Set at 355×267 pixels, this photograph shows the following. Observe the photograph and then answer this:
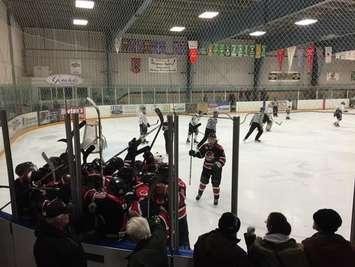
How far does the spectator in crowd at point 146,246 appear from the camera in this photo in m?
1.90

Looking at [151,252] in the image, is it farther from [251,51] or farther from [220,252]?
[251,51]

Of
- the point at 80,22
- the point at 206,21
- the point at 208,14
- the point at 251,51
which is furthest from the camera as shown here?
the point at 251,51

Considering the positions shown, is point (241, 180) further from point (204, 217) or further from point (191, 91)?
point (191, 91)

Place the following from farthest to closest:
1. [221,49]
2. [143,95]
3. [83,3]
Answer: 1. [143,95]
2. [221,49]
3. [83,3]

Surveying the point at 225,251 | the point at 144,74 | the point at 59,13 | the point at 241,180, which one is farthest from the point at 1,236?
the point at 144,74

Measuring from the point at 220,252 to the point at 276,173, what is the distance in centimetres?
526

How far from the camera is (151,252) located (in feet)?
6.36

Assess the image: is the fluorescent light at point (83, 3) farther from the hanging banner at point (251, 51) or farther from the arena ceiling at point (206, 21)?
the hanging banner at point (251, 51)

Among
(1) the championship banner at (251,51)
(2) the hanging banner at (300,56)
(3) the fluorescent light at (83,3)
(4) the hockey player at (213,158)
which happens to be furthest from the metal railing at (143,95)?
(4) the hockey player at (213,158)

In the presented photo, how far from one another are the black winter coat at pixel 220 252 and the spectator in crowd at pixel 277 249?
0.07 meters

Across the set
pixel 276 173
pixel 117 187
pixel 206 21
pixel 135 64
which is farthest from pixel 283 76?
pixel 117 187

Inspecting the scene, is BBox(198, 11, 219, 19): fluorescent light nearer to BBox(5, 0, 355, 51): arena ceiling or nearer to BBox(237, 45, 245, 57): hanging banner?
BBox(5, 0, 355, 51): arena ceiling

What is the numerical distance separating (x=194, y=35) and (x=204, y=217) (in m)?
13.1

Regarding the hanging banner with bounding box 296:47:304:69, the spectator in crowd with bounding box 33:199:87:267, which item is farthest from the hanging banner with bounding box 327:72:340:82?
the spectator in crowd with bounding box 33:199:87:267
